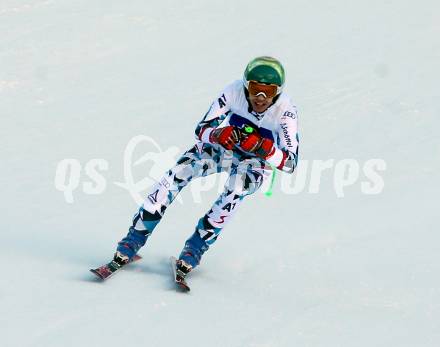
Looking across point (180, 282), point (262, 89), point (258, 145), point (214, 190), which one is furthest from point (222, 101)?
point (214, 190)

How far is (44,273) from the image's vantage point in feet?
22.4

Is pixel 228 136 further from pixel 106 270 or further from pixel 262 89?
pixel 106 270

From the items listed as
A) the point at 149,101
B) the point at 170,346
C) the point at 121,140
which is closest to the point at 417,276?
the point at 170,346

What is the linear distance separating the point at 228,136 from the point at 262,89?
0.48 m

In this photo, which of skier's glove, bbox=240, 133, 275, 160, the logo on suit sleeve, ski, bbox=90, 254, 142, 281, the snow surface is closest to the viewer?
the snow surface

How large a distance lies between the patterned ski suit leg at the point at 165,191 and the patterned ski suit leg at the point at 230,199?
0.69 feet

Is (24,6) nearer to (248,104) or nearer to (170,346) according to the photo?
(248,104)

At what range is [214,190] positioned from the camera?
9773 millimetres

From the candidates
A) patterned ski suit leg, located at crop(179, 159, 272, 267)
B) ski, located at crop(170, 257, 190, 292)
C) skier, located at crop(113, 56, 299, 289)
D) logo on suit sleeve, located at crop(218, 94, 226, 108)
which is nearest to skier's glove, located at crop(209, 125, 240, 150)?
skier, located at crop(113, 56, 299, 289)

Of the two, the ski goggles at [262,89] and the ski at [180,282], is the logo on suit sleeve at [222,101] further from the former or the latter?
the ski at [180,282]

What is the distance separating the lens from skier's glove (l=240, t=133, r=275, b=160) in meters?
6.52

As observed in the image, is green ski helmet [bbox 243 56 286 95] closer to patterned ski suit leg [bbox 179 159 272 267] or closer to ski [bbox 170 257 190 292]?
patterned ski suit leg [bbox 179 159 272 267]

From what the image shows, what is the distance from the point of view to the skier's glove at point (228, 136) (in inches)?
258

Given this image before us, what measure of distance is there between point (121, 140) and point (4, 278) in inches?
169
